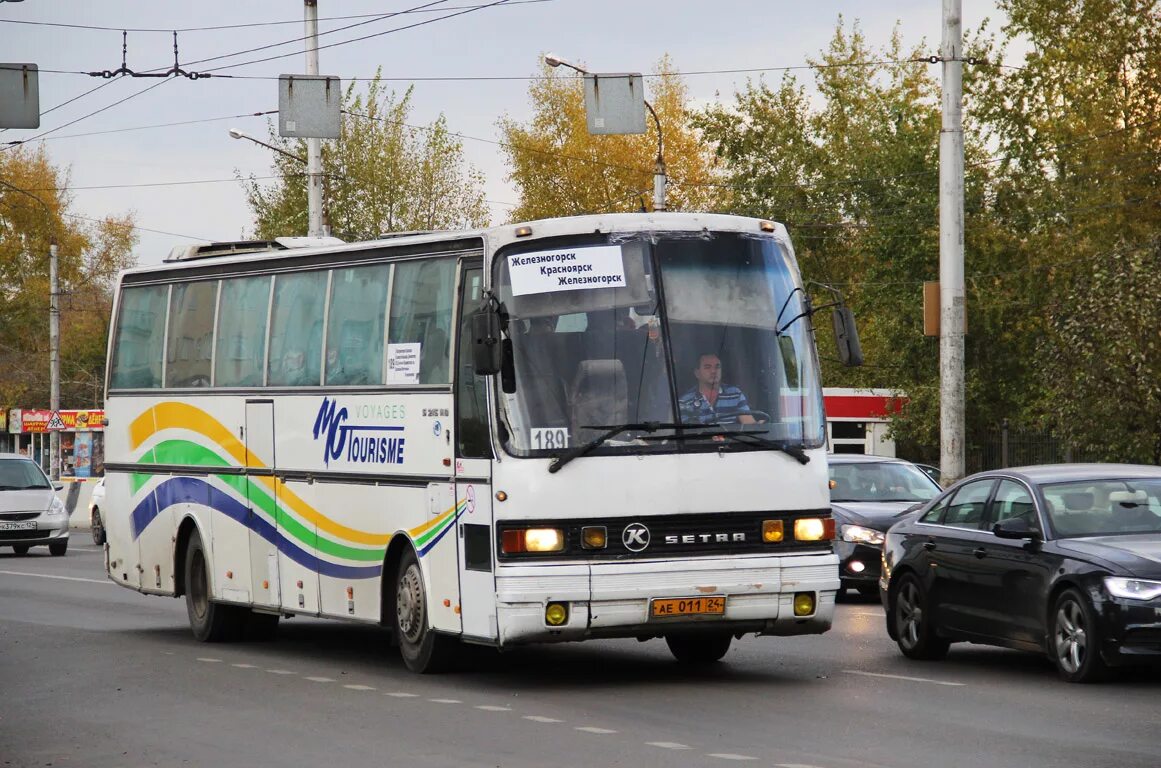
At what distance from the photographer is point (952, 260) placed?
25641 millimetres

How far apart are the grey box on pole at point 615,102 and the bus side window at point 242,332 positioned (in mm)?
12201

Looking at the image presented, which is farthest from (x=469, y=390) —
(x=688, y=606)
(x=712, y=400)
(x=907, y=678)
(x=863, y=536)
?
(x=863, y=536)

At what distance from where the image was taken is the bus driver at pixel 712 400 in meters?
13.3

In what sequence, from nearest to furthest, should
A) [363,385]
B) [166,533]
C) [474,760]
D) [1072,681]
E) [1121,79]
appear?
[474,760] → [1072,681] → [363,385] → [166,533] → [1121,79]

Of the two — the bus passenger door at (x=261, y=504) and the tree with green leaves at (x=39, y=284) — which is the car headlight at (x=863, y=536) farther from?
the tree with green leaves at (x=39, y=284)

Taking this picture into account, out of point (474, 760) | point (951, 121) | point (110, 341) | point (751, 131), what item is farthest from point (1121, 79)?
point (474, 760)

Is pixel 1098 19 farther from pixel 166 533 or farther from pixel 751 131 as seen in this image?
pixel 166 533

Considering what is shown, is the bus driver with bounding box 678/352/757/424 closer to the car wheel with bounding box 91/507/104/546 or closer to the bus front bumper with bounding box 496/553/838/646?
the bus front bumper with bounding box 496/553/838/646

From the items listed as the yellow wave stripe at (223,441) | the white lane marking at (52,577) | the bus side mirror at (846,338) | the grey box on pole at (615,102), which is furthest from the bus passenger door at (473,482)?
the grey box on pole at (615,102)

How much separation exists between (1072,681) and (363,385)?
5458mm

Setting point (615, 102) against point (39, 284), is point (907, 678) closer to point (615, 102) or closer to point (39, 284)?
point (615, 102)

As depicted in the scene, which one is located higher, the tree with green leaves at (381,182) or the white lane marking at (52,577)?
the tree with green leaves at (381,182)

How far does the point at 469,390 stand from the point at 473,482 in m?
0.62

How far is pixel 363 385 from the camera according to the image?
1526 cm
